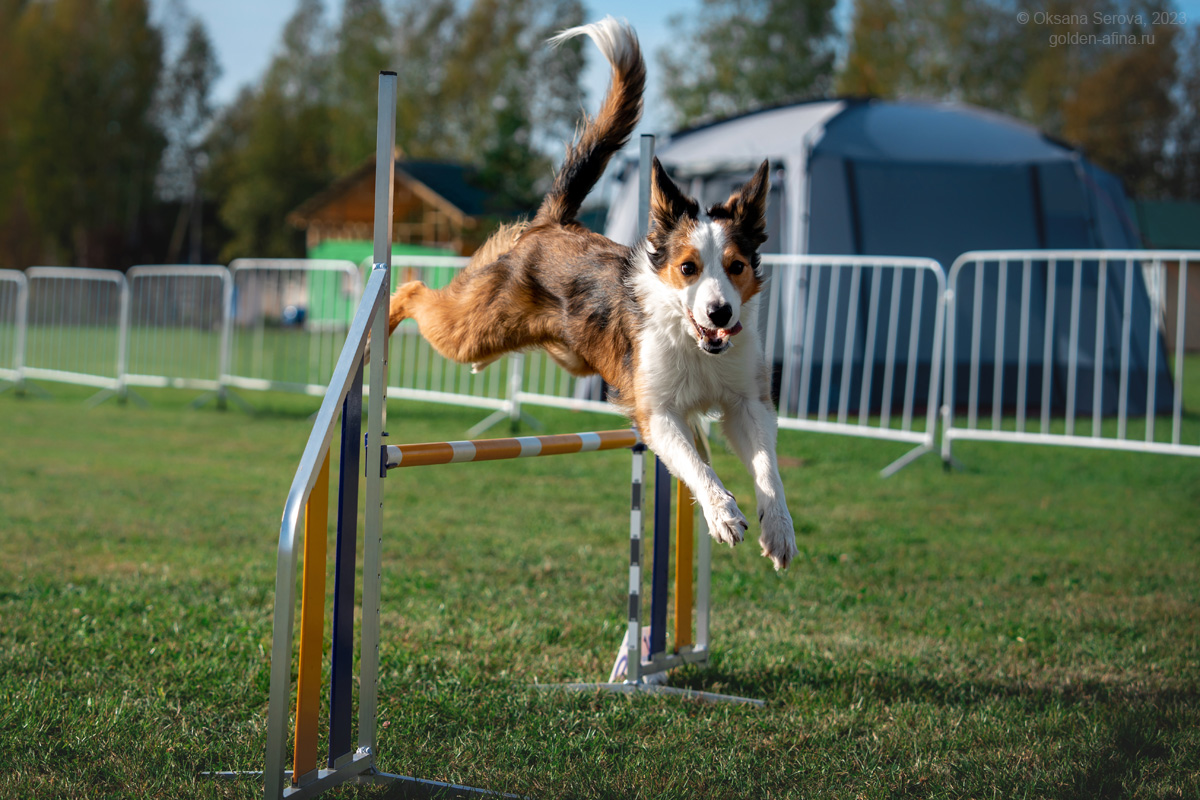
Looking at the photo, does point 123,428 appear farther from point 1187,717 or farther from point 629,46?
point 1187,717

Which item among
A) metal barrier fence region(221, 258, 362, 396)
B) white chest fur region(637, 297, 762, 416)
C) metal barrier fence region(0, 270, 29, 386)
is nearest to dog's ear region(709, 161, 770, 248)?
white chest fur region(637, 297, 762, 416)

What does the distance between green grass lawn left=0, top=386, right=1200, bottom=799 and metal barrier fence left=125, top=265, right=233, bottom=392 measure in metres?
5.21

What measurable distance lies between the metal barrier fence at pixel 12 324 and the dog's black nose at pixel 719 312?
45.6 ft

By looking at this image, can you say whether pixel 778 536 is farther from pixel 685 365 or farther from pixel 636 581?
pixel 636 581

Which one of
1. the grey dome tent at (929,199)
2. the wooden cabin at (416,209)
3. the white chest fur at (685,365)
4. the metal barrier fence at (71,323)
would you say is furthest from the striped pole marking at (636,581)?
the wooden cabin at (416,209)

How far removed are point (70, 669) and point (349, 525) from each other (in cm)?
182

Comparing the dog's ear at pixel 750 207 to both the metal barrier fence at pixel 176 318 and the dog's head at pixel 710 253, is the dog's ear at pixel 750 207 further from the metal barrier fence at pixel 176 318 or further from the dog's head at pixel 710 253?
the metal barrier fence at pixel 176 318

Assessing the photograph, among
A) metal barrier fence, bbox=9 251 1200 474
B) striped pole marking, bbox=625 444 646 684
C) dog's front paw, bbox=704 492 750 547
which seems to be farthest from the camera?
metal barrier fence, bbox=9 251 1200 474

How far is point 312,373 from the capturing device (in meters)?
13.5

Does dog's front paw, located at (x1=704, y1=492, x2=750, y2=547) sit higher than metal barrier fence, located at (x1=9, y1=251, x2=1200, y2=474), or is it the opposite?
metal barrier fence, located at (x1=9, y1=251, x2=1200, y2=474)

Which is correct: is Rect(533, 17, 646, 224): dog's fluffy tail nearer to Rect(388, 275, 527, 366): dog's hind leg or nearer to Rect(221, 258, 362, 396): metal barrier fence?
Rect(388, 275, 527, 366): dog's hind leg

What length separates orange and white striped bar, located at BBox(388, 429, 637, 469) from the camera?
3.06 metres

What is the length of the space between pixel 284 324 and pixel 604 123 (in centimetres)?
1071

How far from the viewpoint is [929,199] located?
12.1 m
